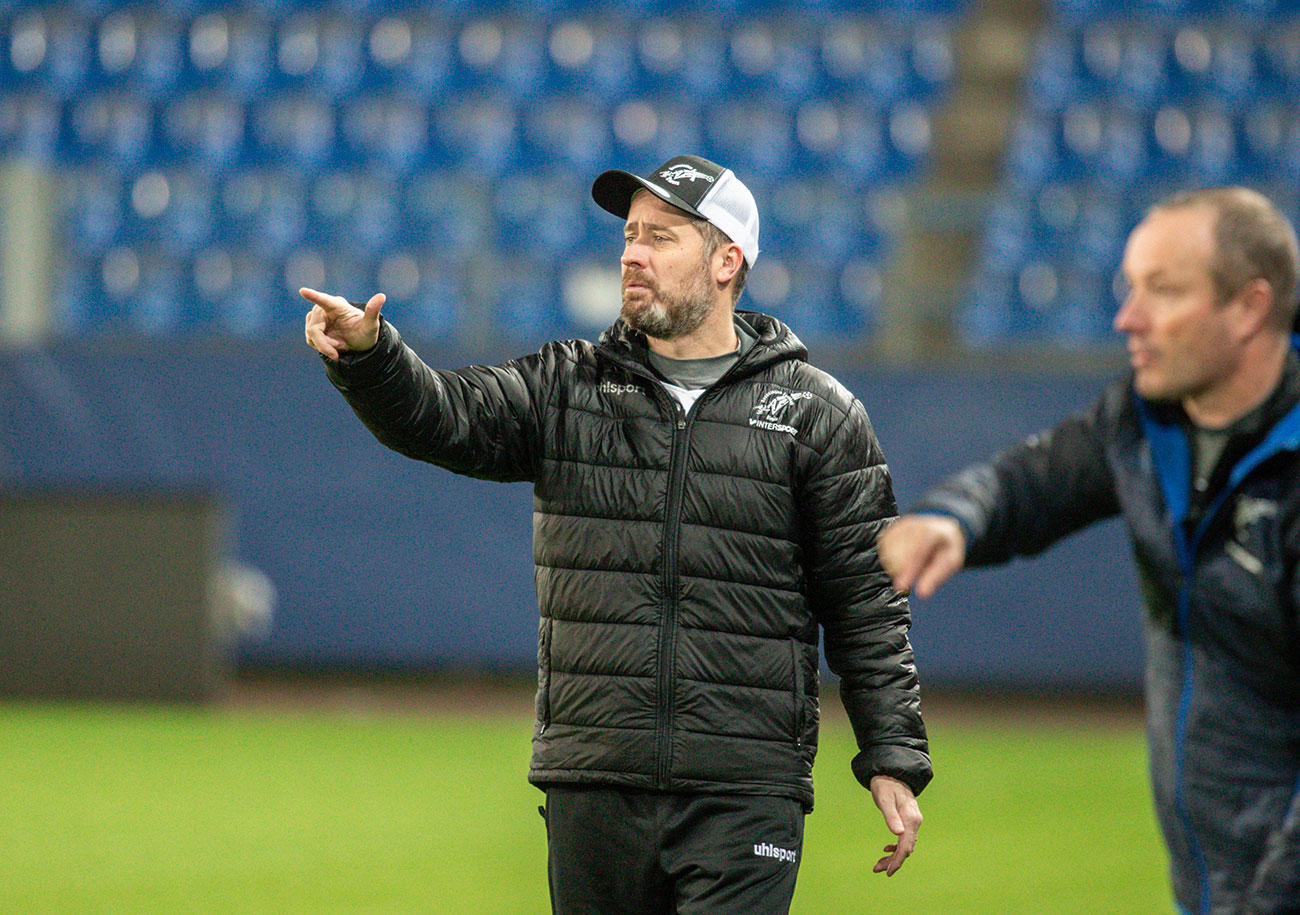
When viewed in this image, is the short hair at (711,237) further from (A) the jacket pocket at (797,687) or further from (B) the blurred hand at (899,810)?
(B) the blurred hand at (899,810)

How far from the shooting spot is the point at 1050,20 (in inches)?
534

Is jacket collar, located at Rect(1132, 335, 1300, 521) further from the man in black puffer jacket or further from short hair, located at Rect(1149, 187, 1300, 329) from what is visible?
the man in black puffer jacket

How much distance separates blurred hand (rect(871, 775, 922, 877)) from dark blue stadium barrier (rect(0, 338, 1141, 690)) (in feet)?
24.3

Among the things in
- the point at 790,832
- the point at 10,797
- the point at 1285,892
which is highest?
the point at 1285,892

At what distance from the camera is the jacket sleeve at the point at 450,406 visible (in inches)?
129

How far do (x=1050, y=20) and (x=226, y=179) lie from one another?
22.4ft

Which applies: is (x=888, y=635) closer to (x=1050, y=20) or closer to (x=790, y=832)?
(x=790, y=832)

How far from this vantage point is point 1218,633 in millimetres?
2746

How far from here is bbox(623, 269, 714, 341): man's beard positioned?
3.51m

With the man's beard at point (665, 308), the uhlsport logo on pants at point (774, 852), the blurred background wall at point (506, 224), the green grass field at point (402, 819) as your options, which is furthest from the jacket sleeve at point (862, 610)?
the blurred background wall at point (506, 224)

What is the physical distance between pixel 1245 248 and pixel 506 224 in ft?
30.5

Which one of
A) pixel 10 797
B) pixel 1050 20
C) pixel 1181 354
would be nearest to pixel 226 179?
pixel 10 797

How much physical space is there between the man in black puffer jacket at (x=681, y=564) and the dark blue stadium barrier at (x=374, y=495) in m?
7.26

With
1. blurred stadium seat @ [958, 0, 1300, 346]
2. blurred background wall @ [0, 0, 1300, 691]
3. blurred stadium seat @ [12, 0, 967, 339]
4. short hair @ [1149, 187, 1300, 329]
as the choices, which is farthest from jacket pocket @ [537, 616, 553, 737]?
blurred stadium seat @ [958, 0, 1300, 346]
